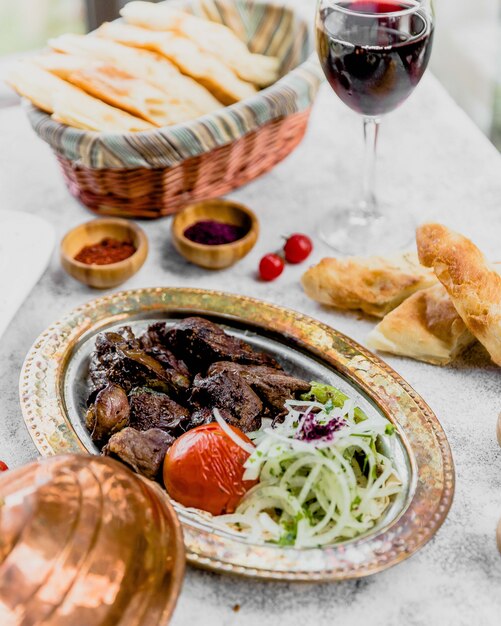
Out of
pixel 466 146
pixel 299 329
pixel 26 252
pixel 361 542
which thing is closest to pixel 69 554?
pixel 361 542

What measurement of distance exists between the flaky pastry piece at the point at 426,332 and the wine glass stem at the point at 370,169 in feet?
1.87

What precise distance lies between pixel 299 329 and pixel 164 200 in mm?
721

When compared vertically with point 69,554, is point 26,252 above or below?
below

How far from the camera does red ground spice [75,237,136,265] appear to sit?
2.51 meters

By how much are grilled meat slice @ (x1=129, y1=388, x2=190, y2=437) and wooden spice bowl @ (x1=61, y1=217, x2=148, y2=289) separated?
1.79 ft

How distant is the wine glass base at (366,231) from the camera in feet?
8.70

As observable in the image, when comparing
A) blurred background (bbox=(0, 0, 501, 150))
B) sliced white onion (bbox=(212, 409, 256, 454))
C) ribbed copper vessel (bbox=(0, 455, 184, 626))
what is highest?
ribbed copper vessel (bbox=(0, 455, 184, 626))

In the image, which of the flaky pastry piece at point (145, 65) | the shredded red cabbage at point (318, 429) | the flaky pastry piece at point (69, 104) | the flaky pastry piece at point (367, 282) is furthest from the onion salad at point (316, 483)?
the flaky pastry piece at point (145, 65)

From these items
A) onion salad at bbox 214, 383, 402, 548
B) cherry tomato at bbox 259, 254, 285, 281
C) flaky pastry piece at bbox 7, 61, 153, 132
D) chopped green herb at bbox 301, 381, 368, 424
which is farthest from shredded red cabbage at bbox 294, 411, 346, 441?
flaky pastry piece at bbox 7, 61, 153, 132

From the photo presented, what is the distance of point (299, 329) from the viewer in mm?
2203

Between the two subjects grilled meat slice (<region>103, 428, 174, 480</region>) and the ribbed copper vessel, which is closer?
the ribbed copper vessel

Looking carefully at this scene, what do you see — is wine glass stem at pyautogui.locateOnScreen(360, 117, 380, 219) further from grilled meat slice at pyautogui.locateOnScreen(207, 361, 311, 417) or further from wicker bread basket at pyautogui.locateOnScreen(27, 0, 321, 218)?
grilled meat slice at pyautogui.locateOnScreen(207, 361, 311, 417)

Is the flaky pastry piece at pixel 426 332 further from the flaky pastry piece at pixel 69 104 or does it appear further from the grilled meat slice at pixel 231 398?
the flaky pastry piece at pixel 69 104

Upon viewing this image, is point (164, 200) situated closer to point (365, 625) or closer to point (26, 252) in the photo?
point (26, 252)
